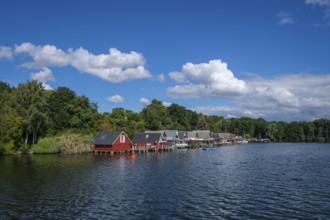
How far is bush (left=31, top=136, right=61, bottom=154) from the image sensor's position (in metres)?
86.0

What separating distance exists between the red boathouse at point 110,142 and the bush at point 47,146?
10.7 m

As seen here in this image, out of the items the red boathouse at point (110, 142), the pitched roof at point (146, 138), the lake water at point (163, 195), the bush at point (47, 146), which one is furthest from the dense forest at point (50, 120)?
the lake water at point (163, 195)

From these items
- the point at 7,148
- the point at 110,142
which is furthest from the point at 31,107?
the point at 110,142

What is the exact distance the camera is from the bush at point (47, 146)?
282ft

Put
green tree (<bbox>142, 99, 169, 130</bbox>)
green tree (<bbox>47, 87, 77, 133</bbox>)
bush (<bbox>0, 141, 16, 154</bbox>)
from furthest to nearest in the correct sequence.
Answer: green tree (<bbox>142, 99, 169, 130</bbox>) < green tree (<bbox>47, 87, 77, 133</bbox>) < bush (<bbox>0, 141, 16, 154</bbox>)

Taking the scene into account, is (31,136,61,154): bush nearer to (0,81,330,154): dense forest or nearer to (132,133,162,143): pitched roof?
(0,81,330,154): dense forest

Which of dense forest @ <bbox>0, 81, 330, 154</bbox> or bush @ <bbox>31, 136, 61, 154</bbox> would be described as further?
bush @ <bbox>31, 136, 61, 154</bbox>

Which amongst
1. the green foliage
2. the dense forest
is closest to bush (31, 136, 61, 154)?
the dense forest

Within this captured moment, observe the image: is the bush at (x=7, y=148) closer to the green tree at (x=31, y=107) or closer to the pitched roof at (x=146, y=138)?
the green tree at (x=31, y=107)

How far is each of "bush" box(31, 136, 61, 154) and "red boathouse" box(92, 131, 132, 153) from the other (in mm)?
10731

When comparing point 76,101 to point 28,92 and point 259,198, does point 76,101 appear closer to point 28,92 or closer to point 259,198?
point 28,92

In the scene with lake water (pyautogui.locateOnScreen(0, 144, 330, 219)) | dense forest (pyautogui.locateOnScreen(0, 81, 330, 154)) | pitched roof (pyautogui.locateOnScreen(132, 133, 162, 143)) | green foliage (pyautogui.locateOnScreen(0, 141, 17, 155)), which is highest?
dense forest (pyautogui.locateOnScreen(0, 81, 330, 154))

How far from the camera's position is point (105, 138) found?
309 feet

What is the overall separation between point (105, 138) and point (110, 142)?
2956mm
